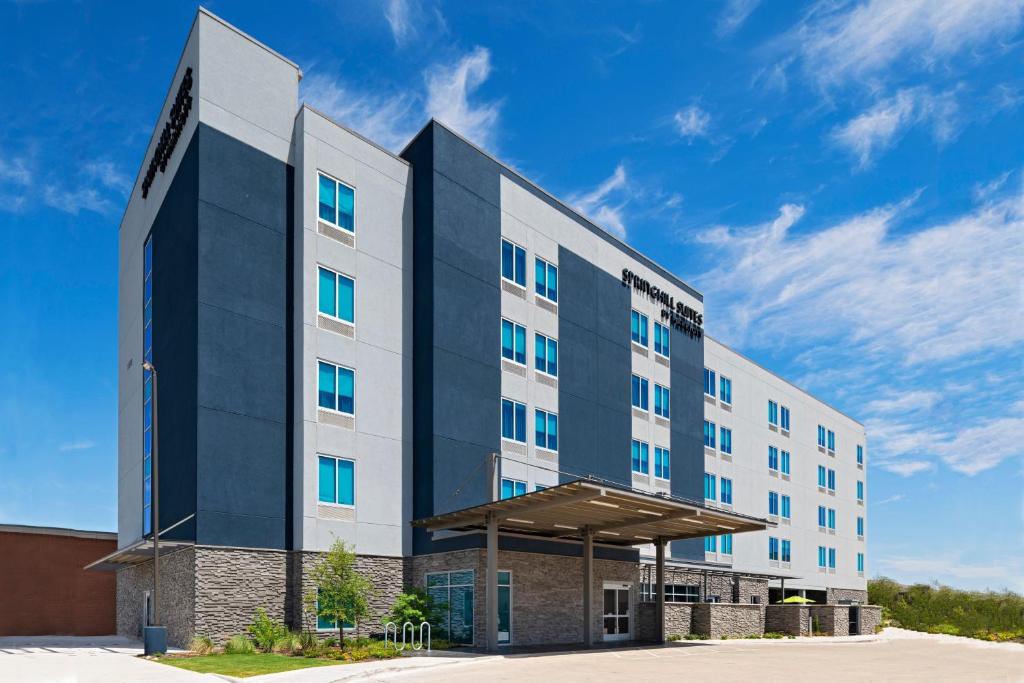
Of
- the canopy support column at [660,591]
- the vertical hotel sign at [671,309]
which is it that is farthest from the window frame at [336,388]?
the vertical hotel sign at [671,309]

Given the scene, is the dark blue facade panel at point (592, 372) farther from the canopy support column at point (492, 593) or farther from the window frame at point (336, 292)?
the window frame at point (336, 292)

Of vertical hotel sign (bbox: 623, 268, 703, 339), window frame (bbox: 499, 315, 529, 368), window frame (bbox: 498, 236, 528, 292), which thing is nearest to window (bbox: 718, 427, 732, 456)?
vertical hotel sign (bbox: 623, 268, 703, 339)

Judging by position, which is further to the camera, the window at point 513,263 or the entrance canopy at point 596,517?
the window at point 513,263

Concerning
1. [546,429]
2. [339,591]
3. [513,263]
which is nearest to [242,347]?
[339,591]

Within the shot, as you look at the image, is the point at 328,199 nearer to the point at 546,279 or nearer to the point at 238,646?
the point at 546,279

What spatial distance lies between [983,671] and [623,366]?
807 inches

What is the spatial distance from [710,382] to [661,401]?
7528mm

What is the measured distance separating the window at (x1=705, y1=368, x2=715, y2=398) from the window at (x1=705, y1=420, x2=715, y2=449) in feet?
5.83

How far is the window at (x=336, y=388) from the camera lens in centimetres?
3070

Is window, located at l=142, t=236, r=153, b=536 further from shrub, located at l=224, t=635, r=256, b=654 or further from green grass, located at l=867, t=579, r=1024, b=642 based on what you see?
green grass, located at l=867, t=579, r=1024, b=642

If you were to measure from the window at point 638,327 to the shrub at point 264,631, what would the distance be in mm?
22818

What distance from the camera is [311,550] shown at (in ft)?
96.2

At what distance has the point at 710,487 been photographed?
170ft

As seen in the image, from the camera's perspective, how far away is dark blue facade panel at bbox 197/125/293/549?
2853 centimetres
